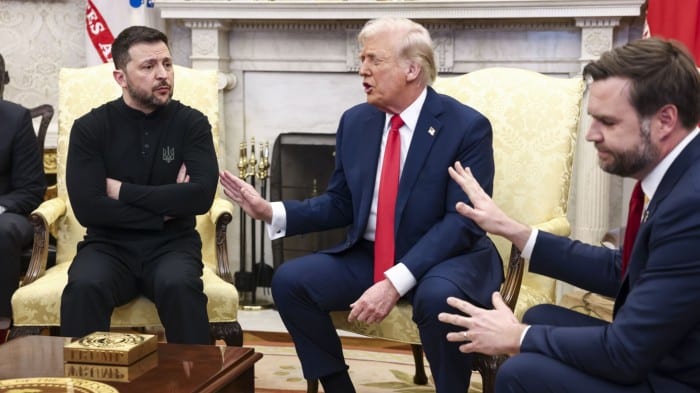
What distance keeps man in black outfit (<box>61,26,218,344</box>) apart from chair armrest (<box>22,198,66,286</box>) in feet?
0.41

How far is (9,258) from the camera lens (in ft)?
11.8

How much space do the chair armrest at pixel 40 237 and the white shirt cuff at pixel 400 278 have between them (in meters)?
1.21

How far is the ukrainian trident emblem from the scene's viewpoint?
3.48 m

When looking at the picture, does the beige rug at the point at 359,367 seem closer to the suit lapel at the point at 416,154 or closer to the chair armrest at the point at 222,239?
the chair armrest at the point at 222,239

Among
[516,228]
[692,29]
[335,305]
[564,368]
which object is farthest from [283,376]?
[692,29]

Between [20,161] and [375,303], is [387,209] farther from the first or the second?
[20,161]

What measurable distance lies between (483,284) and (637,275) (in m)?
0.92

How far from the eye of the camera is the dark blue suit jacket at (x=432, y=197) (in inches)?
120

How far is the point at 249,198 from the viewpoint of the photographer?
318 centimetres

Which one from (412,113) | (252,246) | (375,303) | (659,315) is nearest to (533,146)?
(412,113)

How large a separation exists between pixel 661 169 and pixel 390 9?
2845mm

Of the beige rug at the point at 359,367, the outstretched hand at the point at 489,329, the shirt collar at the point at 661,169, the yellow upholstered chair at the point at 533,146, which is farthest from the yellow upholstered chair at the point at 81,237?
the shirt collar at the point at 661,169

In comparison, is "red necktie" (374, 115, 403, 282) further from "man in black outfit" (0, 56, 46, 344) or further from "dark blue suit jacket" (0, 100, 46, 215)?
"dark blue suit jacket" (0, 100, 46, 215)

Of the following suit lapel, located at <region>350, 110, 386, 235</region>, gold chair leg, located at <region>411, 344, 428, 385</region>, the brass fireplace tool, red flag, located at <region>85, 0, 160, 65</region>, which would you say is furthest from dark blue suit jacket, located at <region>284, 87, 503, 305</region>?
red flag, located at <region>85, 0, 160, 65</region>
